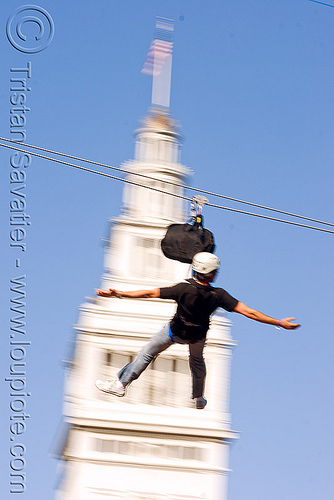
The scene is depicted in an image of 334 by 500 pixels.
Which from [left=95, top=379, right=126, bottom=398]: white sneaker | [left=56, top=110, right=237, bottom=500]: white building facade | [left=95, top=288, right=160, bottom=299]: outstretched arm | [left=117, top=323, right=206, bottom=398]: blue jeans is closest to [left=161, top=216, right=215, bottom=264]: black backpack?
[left=117, top=323, right=206, bottom=398]: blue jeans

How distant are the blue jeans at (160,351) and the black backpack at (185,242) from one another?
1009mm

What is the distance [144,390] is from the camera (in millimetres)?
56500

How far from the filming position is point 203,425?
5541 cm

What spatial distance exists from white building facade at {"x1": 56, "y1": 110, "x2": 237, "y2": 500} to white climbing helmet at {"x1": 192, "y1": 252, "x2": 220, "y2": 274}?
36.9 meters

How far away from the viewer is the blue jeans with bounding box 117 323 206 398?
17.5m

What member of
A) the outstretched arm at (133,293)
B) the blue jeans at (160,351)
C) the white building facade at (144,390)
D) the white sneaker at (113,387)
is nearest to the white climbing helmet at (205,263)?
the outstretched arm at (133,293)

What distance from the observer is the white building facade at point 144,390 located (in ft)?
177

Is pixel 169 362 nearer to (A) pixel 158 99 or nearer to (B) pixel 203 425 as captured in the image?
(B) pixel 203 425

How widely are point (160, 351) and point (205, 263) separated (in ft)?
5.83

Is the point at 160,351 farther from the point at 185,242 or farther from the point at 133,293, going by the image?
the point at 133,293

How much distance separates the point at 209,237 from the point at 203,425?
38586 millimetres

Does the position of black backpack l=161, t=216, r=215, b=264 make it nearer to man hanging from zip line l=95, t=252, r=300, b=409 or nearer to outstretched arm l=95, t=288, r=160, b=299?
man hanging from zip line l=95, t=252, r=300, b=409

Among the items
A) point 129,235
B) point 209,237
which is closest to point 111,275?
point 129,235

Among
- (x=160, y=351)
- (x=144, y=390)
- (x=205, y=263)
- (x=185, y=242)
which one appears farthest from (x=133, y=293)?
(x=144, y=390)
